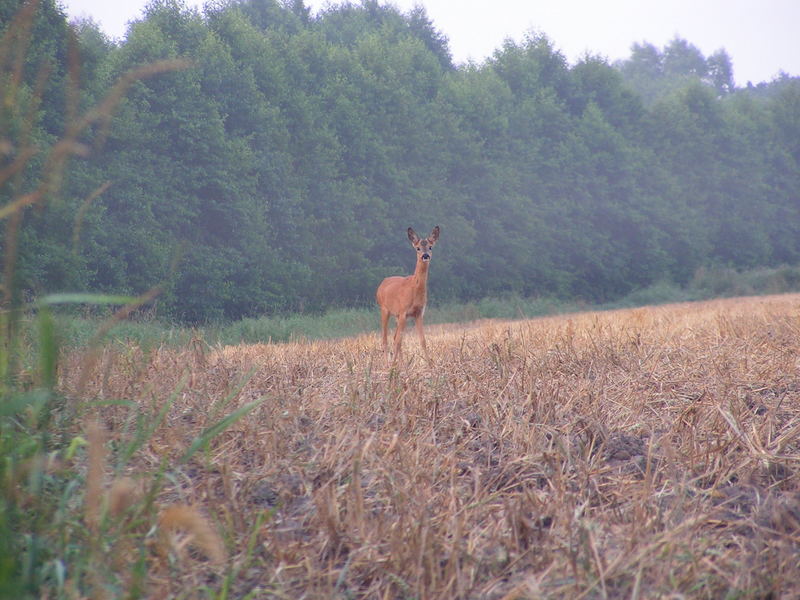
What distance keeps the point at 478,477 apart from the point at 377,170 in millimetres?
24954

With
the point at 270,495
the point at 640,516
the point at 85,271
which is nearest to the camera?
the point at 640,516

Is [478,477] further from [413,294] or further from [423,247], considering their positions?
[423,247]

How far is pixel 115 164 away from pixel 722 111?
131ft

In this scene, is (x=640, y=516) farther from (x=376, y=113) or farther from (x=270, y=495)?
(x=376, y=113)

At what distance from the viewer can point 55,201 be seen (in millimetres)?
2721

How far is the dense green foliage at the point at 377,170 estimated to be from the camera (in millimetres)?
19312

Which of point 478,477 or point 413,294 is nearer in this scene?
point 478,477

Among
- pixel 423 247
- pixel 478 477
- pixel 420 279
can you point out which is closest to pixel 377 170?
pixel 423 247

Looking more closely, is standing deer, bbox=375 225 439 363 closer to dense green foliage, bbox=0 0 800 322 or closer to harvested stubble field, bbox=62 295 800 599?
dense green foliage, bbox=0 0 800 322

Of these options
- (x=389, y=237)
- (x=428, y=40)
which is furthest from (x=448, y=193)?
(x=428, y=40)

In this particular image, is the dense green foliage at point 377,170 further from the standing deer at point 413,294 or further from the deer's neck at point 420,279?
the deer's neck at point 420,279

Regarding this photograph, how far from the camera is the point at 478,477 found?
10.9 feet

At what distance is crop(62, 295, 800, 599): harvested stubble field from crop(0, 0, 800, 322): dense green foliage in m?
1.13

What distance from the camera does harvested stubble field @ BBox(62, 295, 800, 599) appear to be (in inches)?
104
